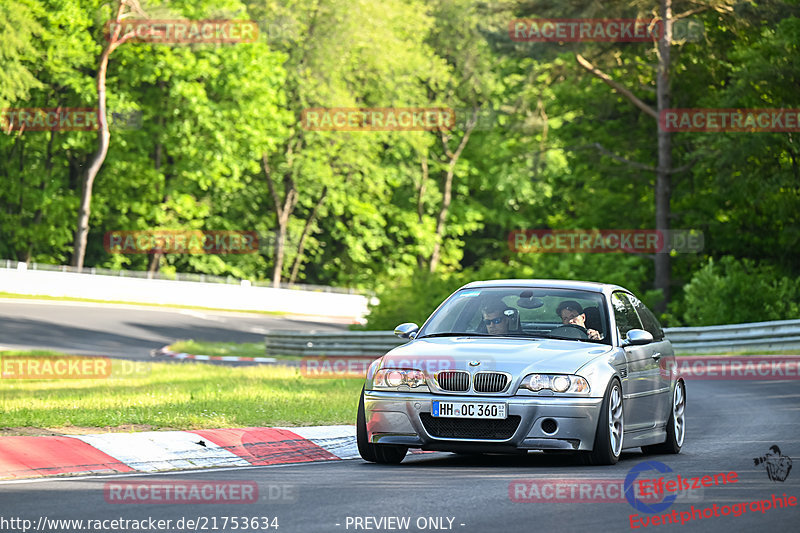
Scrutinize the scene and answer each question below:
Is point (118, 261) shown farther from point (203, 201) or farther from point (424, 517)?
point (424, 517)

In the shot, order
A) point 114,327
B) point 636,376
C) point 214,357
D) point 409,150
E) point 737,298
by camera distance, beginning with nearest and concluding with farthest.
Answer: point 636,376 → point 214,357 → point 737,298 → point 114,327 → point 409,150

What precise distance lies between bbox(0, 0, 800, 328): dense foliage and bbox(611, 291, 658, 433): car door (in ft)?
70.5

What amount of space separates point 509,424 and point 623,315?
7.63 feet

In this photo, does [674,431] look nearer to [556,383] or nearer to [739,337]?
[556,383]

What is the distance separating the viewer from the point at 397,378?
10367mm

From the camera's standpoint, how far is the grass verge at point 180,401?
41.3 ft

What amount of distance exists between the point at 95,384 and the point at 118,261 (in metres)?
40.1

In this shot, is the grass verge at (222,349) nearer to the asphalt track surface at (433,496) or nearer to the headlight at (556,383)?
the asphalt track surface at (433,496)

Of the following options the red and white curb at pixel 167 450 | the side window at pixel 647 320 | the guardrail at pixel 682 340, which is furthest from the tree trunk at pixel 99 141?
the side window at pixel 647 320

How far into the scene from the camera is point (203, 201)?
65000 millimetres

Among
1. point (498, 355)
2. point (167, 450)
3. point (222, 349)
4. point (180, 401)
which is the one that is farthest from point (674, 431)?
point (222, 349)

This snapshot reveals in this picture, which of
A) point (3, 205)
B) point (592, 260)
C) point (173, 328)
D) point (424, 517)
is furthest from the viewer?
point (3, 205)

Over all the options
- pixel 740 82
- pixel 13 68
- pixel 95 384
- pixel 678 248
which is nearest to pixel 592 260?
pixel 678 248

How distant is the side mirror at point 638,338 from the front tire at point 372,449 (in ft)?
7.11
